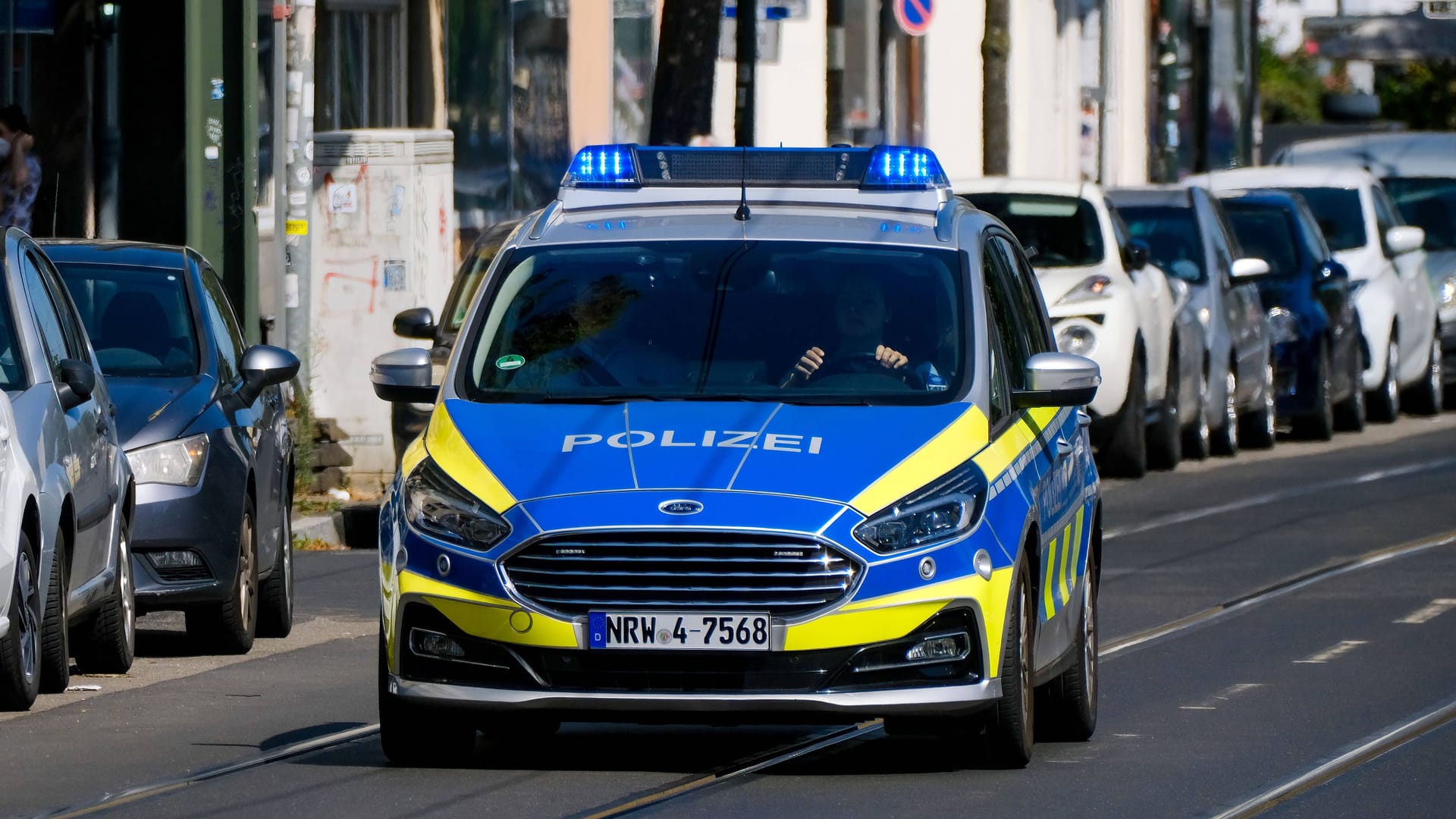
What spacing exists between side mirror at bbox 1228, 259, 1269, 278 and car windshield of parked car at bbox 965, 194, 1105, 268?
59.0 inches

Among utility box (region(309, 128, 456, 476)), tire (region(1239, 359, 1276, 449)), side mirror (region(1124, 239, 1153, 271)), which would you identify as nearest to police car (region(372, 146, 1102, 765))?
side mirror (region(1124, 239, 1153, 271))

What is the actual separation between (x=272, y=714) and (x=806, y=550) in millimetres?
2764

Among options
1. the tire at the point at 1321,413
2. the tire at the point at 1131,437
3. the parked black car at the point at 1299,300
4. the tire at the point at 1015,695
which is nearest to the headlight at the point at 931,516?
the tire at the point at 1015,695

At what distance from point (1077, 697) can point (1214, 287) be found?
511 inches

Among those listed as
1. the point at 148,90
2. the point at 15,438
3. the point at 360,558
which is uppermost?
the point at 148,90

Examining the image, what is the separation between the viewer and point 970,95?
135 ft

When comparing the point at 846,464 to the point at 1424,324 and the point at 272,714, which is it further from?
the point at 1424,324

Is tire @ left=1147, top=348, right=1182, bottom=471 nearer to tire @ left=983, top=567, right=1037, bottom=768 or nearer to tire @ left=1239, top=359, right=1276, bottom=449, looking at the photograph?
tire @ left=1239, top=359, right=1276, bottom=449

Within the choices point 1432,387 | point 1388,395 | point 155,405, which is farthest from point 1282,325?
point 155,405

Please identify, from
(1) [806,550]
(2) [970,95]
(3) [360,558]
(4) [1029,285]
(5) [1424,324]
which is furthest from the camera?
(2) [970,95]

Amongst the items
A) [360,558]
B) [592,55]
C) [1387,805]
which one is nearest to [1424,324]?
[592,55]

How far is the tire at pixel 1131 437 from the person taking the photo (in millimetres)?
20219

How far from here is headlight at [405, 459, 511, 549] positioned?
327 inches

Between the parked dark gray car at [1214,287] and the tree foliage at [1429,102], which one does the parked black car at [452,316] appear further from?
the tree foliage at [1429,102]
